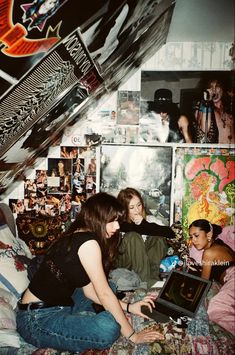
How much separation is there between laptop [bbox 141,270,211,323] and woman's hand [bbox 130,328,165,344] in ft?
0.62

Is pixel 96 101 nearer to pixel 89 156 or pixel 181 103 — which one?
pixel 89 156

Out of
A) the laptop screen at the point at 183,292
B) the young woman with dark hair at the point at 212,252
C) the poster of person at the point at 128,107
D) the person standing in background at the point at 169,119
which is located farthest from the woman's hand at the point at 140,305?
the poster of person at the point at 128,107

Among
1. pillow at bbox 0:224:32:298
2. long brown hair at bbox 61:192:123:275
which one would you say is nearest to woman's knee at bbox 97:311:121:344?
long brown hair at bbox 61:192:123:275

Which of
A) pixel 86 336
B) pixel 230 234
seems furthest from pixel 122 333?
pixel 230 234

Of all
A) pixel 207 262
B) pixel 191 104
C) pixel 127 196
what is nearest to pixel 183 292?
pixel 207 262

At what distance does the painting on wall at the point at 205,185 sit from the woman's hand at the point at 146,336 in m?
1.30

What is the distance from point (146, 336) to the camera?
1.62 metres

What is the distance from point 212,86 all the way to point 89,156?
133cm

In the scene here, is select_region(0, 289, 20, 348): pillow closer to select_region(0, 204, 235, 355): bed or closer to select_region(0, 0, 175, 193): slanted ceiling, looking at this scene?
select_region(0, 204, 235, 355): bed

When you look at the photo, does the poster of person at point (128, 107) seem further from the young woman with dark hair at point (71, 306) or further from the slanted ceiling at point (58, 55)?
the young woman with dark hair at point (71, 306)

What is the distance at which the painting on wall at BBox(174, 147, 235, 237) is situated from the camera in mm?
2775

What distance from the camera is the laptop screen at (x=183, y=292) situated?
2.01 m

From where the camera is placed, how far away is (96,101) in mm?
2613

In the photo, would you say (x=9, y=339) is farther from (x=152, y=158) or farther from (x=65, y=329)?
(x=152, y=158)
